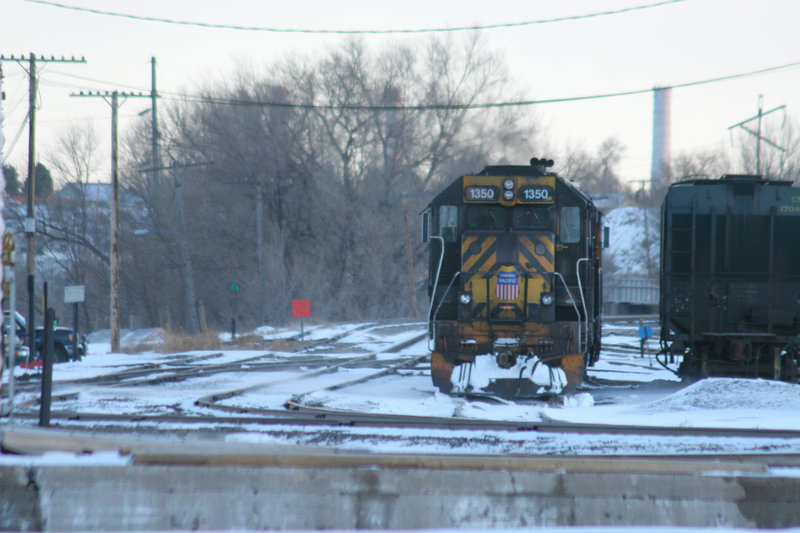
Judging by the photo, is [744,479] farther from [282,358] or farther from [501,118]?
[501,118]

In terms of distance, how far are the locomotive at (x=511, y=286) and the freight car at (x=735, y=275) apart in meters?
2.46

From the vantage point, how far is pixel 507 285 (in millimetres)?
11789

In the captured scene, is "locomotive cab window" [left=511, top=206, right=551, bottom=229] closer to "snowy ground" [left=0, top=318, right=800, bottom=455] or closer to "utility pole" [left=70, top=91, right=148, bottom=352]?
"snowy ground" [left=0, top=318, right=800, bottom=455]

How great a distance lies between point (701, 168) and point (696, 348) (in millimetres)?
61883

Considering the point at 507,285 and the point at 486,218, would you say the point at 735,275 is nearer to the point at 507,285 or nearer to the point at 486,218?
the point at 507,285

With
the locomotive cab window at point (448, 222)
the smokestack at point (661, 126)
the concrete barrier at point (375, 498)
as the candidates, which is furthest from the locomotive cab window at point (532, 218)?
the smokestack at point (661, 126)

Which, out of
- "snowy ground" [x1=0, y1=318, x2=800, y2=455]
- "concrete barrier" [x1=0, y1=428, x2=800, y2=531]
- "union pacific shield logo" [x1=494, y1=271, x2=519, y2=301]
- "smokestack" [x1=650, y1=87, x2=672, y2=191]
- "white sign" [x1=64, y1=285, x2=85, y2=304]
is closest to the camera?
"concrete barrier" [x1=0, y1=428, x2=800, y2=531]

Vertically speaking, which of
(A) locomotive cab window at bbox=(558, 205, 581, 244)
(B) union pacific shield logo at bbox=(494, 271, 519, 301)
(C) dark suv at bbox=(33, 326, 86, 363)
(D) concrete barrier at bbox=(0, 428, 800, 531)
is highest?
Result: (A) locomotive cab window at bbox=(558, 205, 581, 244)

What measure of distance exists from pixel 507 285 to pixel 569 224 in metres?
1.38

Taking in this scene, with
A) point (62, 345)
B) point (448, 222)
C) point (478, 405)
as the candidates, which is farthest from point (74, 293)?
point (478, 405)

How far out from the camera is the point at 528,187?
1188cm

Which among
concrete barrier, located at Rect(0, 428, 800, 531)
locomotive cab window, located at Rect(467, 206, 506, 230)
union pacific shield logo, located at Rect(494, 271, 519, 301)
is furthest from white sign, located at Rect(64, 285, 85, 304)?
concrete barrier, located at Rect(0, 428, 800, 531)

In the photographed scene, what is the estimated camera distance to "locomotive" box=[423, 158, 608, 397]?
457 inches

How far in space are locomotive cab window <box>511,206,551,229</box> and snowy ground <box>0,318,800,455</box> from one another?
8.63ft
